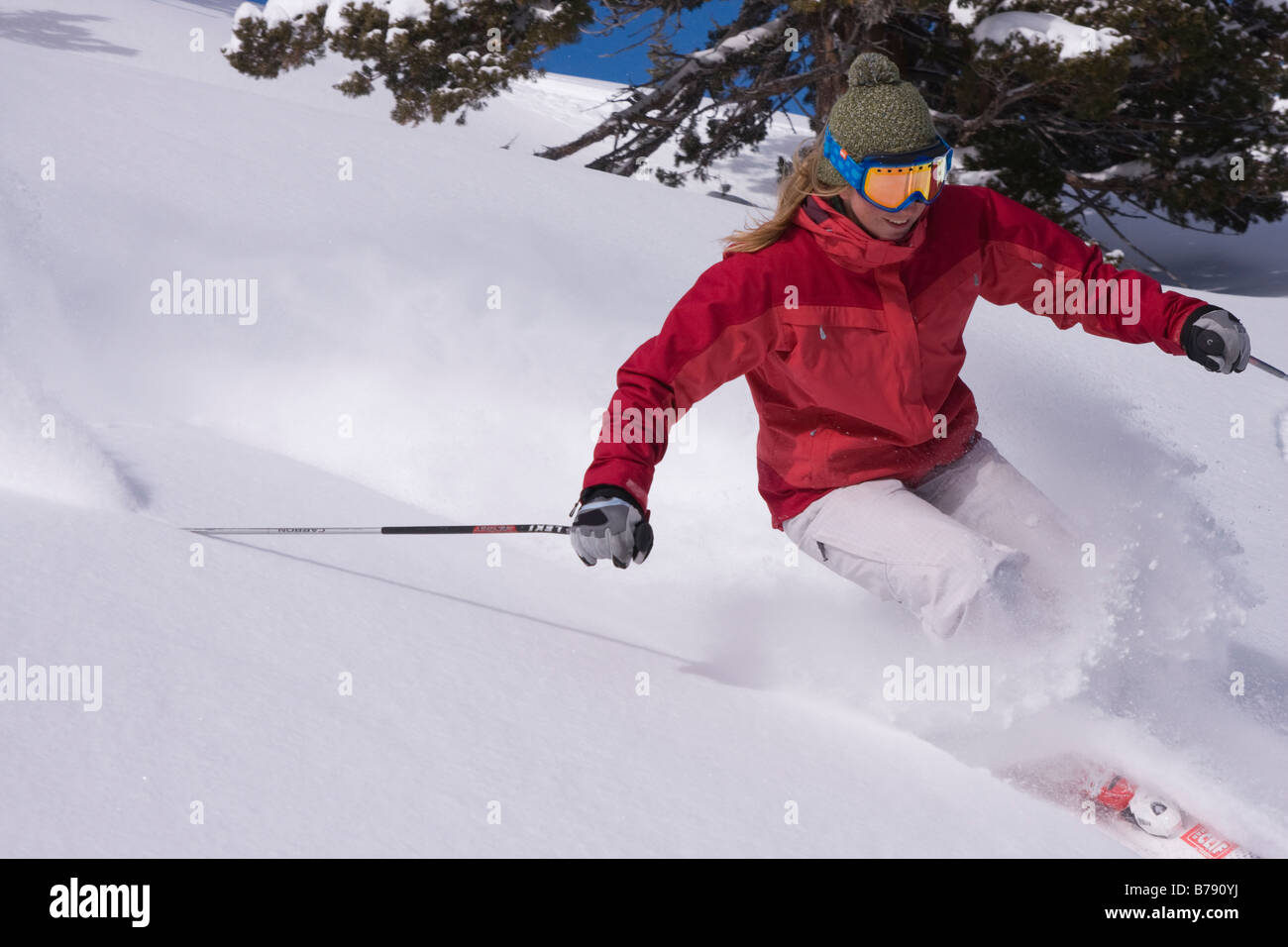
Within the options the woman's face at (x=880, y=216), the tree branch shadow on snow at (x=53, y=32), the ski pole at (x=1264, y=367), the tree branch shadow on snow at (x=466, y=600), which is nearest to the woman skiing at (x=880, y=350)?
the woman's face at (x=880, y=216)

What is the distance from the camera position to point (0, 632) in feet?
7.49

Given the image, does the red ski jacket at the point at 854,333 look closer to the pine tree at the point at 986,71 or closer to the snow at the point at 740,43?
the pine tree at the point at 986,71

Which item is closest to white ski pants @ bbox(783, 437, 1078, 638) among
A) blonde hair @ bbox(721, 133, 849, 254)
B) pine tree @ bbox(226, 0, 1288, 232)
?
blonde hair @ bbox(721, 133, 849, 254)

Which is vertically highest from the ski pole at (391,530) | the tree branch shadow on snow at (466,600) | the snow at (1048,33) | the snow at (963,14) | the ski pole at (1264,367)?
the snow at (963,14)

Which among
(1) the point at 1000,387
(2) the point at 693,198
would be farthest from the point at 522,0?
(1) the point at 1000,387

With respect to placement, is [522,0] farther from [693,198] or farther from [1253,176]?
[1253,176]

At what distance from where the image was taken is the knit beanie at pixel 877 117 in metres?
2.38

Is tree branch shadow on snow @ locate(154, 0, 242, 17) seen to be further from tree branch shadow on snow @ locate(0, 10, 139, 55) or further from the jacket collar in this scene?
the jacket collar

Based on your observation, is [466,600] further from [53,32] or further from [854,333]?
[53,32]

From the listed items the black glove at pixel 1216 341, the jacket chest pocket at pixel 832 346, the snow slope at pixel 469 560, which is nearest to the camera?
the snow slope at pixel 469 560

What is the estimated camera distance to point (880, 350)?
2535mm

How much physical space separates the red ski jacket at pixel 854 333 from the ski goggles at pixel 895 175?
8 centimetres

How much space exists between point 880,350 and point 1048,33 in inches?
295

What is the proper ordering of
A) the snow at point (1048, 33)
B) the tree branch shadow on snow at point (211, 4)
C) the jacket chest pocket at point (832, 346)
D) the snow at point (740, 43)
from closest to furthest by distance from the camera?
1. the jacket chest pocket at point (832, 346)
2. the snow at point (1048, 33)
3. the snow at point (740, 43)
4. the tree branch shadow on snow at point (211, 4)
